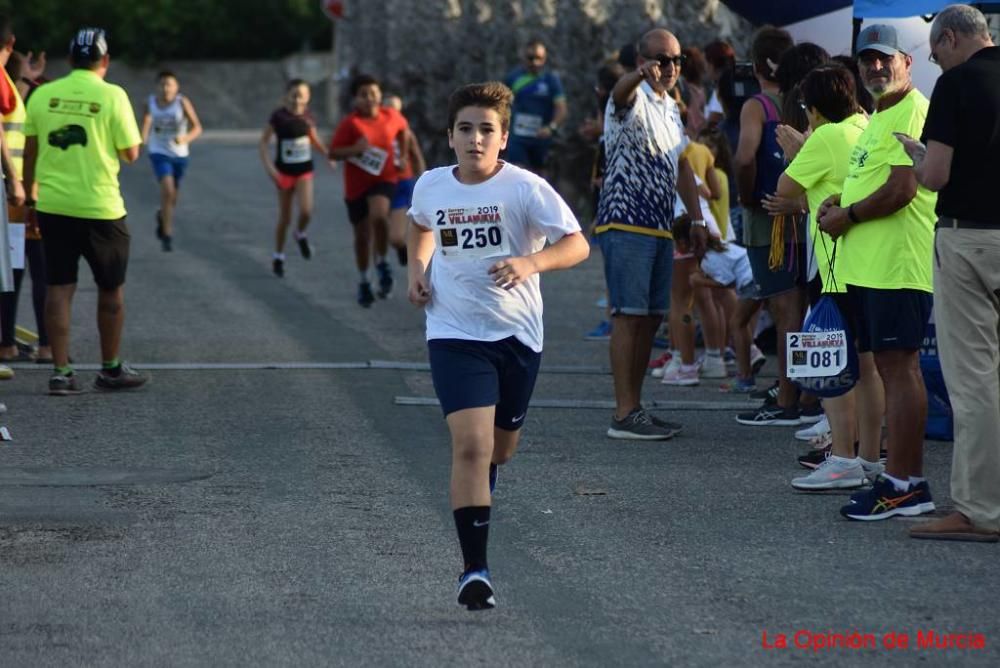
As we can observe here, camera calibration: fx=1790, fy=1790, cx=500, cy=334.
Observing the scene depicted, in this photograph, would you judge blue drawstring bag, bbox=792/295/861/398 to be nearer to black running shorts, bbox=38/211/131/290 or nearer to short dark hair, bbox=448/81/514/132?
short dark hair, bbox=448/81/514/132

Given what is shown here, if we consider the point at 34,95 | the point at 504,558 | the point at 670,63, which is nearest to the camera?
the point at 504,558

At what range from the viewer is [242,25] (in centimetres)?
5481

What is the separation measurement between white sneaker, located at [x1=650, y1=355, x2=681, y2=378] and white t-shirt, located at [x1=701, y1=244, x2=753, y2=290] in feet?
1.99

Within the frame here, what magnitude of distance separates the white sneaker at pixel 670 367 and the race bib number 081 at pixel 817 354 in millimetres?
3631

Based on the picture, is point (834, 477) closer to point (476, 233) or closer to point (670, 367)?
point (476, 233)

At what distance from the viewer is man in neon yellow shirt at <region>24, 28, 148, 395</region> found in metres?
10.4

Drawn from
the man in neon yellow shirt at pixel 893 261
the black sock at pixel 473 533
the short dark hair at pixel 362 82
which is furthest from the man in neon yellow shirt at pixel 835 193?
the short dark hair at pixel 362 82

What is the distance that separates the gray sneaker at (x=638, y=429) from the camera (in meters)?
9.19

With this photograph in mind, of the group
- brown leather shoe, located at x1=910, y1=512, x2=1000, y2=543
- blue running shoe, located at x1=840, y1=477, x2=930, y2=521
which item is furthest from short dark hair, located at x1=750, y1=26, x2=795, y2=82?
brown leather shoe, located at x1=910, y1=512, x2=1000, y2=543

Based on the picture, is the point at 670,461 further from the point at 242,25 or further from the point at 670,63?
the point at 242,25

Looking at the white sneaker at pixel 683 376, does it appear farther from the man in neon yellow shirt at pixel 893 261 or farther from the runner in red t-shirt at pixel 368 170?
the runner in red t-shirt at pixel 368 170

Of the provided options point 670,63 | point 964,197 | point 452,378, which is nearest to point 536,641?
point 452,378

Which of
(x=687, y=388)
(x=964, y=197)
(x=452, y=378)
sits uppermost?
(x=964, y=197)

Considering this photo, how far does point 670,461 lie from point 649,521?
1.41 metres
